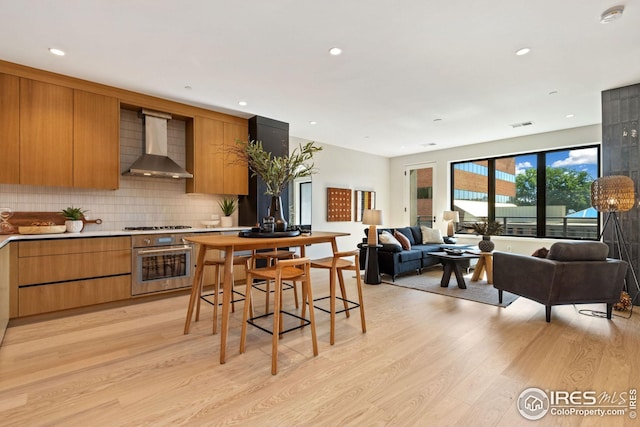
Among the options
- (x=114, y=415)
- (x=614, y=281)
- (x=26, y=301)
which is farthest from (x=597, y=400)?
(x=26, y=301)

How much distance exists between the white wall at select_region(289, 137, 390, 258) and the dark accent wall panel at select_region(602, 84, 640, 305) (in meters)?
4.28

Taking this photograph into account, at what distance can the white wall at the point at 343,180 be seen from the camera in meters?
6.83

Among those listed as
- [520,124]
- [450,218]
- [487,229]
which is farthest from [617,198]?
[450,218]

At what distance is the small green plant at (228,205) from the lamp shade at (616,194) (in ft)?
16.6

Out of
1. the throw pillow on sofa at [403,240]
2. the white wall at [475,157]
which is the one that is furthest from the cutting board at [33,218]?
the white wall at [475,157]

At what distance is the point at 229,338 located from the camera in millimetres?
2785

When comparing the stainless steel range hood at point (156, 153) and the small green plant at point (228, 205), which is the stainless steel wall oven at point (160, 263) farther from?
the small green plant at point (228, 205)

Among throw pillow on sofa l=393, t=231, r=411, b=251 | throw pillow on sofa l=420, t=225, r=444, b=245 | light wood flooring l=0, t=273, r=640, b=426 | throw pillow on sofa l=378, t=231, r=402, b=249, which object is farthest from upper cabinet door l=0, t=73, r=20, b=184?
throw pillow on sofa l=420, t=225, r=444, b=245

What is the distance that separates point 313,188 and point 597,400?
5.46m

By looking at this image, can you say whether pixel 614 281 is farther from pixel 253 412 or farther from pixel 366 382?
pixel 253 412

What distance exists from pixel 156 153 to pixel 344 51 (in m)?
2.93

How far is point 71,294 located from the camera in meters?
3.35

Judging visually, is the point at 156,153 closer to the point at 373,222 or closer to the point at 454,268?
the point at 373,222

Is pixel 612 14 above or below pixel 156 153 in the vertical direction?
above
